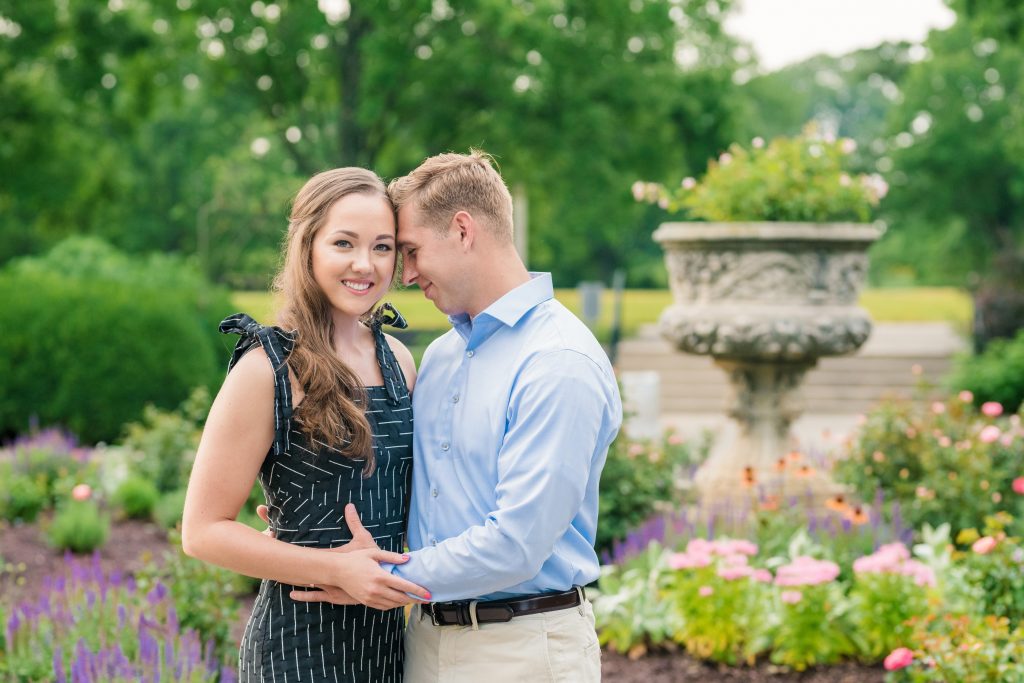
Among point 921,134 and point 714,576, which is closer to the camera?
point 714,576

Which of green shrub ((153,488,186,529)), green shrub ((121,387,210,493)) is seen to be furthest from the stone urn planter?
green shrub ((121,387,210,493))

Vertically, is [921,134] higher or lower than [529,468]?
higher

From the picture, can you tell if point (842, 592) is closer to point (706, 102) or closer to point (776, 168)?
point (776, 168)

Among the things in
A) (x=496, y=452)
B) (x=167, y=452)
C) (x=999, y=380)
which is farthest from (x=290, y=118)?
(x=496, y=452)

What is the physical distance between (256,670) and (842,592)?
10.0 feet

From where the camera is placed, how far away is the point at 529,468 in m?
2.14

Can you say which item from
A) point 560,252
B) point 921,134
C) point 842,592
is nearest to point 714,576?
point 842,592

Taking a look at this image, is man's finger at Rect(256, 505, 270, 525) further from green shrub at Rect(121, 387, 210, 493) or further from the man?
green shrub at Rect(121, 387, 210, 493)

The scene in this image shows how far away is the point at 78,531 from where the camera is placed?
6.26 meters

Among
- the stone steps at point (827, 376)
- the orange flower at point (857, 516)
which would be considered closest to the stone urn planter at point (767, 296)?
Result: the orange flower at point (857, 516)

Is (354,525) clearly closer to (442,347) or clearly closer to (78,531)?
(442,347)

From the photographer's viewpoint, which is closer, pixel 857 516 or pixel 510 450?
pixel 510 450

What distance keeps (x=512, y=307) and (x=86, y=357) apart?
967 centimetres

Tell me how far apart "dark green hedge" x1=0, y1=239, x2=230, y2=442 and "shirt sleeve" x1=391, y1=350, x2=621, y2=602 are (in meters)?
9.63
